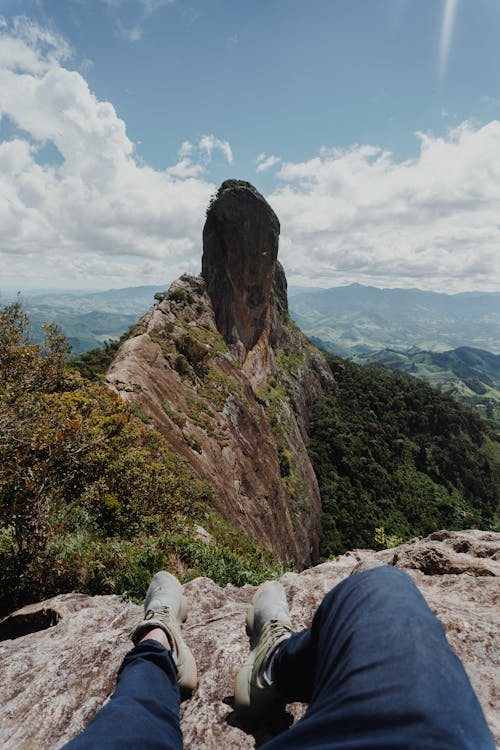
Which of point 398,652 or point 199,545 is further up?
point 398,652

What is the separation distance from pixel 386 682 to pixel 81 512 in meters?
7.82

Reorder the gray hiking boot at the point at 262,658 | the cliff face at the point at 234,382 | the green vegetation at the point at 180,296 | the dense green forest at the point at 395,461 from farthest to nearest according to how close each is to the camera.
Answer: the dense green forest at the point at 395,461
the green vegetation at the point at 180,296
the cliff face at the point at 234,382
the gray hiking boot at the point at 262,658

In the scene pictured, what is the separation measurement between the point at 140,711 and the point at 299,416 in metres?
69.5

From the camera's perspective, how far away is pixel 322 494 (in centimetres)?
6550

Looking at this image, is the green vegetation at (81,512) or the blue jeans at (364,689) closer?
the blue jeans at (364,689)

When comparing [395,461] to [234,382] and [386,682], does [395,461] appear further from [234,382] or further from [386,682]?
[386,682]

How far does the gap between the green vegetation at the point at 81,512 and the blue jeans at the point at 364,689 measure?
3735mm

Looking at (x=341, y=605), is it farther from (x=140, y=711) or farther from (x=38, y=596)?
(x=38, y=596)

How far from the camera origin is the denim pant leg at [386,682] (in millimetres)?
1532

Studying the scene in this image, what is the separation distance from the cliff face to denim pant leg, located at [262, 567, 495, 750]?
55.5ft

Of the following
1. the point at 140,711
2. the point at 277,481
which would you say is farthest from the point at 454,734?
the point at 277,481

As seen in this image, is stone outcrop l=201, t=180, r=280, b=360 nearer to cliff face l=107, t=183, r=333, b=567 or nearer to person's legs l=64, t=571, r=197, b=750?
cliff face l=107, t=183, r=333, b=567

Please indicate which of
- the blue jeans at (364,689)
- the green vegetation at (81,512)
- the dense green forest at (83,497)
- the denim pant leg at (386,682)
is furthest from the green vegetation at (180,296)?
the denim pant leg at (386,682)

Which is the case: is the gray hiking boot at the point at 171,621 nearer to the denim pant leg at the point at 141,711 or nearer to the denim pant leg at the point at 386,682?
the denim pant leg at the point at 141,711
